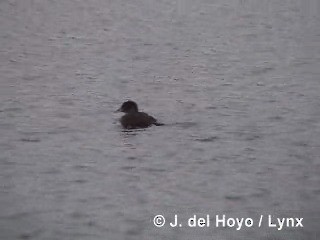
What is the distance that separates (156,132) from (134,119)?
769mm

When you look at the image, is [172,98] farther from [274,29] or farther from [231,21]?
[231,21]

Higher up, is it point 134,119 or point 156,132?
point 134,119

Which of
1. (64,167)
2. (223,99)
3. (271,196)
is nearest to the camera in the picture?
(271,196)

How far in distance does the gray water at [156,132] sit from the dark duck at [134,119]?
26cm

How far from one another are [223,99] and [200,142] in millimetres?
4900

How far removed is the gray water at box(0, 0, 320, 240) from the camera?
1341 cm

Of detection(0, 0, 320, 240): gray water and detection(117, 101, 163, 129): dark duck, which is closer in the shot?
detection(0, 0, 320, 240): gray water

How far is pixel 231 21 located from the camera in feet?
131

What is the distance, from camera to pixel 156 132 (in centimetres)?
1841

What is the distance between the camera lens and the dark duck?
61.1 ft

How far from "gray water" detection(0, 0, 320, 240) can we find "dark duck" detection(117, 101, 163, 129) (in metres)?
0.26

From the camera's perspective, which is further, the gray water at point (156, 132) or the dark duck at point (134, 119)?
the dark duck at point (134, 119)

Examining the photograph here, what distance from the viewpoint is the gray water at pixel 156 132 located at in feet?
44.0

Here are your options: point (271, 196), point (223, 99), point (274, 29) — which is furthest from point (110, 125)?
point (274, 29)
